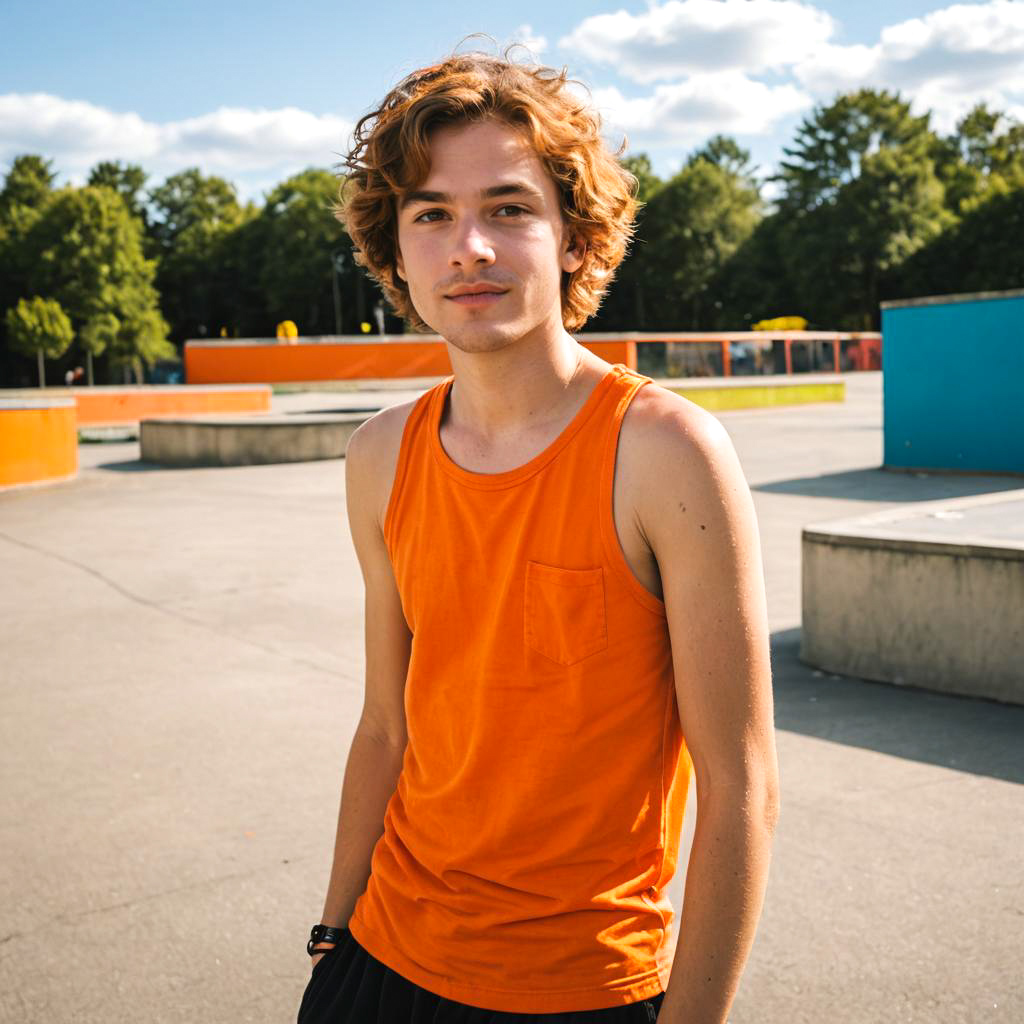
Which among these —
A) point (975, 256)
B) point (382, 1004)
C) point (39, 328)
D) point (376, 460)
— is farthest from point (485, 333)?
point (975, 256)

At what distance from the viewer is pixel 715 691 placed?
57.7 inches

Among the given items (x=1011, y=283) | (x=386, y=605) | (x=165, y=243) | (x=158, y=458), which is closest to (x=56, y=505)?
(x=158, y=458)

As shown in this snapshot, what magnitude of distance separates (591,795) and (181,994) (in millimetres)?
2225

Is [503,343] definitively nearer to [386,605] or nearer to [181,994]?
[386,605]

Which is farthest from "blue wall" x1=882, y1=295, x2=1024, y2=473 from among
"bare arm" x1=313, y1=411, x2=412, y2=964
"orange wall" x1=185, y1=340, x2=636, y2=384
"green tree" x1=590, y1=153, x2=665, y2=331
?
"green tree" x1=590, y1=153, x2=665, y2=331

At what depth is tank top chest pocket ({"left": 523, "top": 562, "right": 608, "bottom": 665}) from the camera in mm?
1529

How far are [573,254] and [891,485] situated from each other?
1418 centimetres

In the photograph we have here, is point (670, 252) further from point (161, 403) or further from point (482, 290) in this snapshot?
point (482, 290)

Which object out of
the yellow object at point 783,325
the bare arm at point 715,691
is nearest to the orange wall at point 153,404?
the bare arm at point 715,691

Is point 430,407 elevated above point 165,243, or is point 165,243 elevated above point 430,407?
point 165,243

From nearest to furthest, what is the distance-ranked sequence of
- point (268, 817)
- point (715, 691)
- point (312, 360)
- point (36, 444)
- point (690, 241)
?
1. point (715, 691)
2. point (268, 817)
3. point (36, 444)
4. point (312, 360)
5. point (690, 241)

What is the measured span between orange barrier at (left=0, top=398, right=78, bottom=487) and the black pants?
638 inches

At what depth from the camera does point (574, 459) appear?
1.58 m

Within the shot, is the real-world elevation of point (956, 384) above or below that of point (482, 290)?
below
